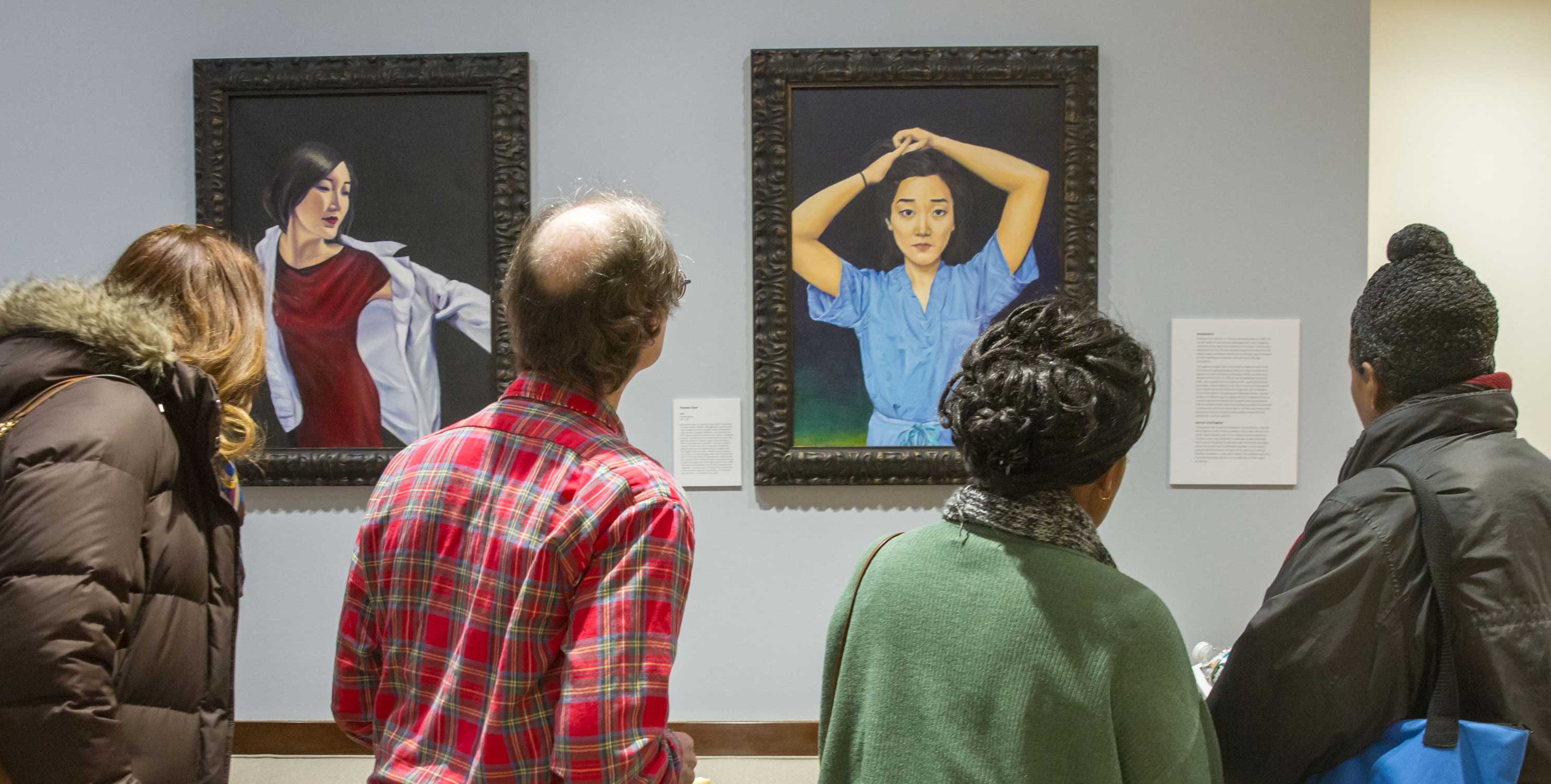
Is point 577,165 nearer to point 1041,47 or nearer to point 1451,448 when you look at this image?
point 1041,47

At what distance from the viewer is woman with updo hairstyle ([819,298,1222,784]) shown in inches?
38.3

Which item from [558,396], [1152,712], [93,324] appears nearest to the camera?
[1152,712]

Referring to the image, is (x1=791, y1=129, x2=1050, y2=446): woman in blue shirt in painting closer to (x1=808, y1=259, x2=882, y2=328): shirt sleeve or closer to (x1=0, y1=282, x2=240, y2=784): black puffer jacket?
(x1=808, y1=259, x2=882, y2=328): shirt sleeve

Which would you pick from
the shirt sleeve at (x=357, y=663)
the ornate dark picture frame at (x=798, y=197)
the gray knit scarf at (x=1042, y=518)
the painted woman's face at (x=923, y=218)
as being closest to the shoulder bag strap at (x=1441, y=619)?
the gray knit scarf at (x=1042, y=518)

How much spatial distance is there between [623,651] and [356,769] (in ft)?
7.80

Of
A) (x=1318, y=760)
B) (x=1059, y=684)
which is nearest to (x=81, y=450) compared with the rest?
(x=1059, y=684)

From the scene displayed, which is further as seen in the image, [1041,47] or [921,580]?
[1041,47]

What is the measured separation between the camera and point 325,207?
2932 mm

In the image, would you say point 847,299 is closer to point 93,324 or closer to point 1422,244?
point 1422,244

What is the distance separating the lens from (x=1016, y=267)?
2863 millimetres

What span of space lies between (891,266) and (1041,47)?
800 millimetres

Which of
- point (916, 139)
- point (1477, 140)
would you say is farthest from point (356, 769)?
point (1477, 140)

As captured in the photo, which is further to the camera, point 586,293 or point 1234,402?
point 1234,402

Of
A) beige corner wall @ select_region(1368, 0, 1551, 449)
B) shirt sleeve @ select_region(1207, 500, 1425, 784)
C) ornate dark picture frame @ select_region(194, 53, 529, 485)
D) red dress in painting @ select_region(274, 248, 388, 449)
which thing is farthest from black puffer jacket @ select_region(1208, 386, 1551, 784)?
red dress in painting @ select_region(274, 248, 388, 449)
